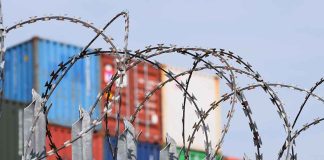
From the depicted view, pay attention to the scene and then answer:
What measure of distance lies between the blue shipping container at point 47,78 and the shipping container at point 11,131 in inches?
104

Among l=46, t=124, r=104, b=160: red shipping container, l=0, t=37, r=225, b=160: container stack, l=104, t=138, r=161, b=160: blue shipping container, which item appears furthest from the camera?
l=104, t=138, r=161, b=160: blue shipping container

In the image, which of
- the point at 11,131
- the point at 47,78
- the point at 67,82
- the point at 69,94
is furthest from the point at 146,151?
the point at 11,131

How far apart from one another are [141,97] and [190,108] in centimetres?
507

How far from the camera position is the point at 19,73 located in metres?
66.0

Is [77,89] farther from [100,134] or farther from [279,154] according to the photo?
[279,154]

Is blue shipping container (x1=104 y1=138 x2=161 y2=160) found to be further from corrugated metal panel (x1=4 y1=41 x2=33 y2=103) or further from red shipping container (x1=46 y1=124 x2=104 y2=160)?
corrugated metal panel (x1=4 y1=41 x2=33 y2=103)

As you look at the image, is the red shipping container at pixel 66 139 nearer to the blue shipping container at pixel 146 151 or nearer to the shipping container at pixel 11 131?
the blue shipping container at pixel 146 151

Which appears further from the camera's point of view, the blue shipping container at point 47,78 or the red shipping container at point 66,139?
the blue shipping container at point 47,78

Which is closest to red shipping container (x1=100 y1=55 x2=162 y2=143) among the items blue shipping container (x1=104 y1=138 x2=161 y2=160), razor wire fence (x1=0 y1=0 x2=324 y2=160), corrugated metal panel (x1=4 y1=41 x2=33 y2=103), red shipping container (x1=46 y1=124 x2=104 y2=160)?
blue shipping container (x1=104 y1=138 x2=161 y2=160)

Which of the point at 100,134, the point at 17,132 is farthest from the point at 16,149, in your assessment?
the point at 100,134

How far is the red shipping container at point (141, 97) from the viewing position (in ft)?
227

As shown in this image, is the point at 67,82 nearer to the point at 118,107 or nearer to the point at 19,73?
the point at 19,73

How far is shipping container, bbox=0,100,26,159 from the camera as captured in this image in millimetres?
60625

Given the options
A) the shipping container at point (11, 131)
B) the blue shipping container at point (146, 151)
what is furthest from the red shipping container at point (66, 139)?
the shipping container at point (11, 131)
